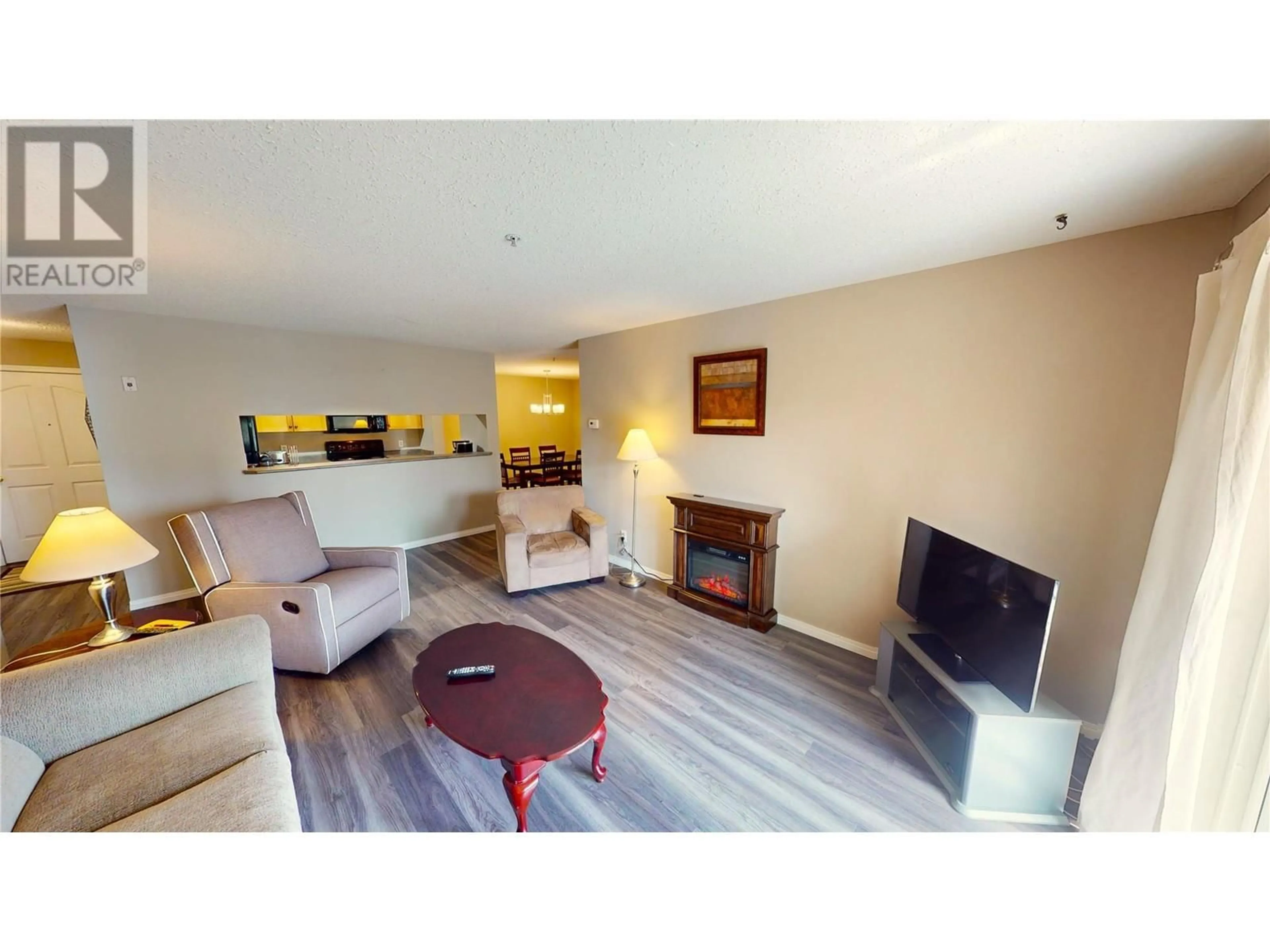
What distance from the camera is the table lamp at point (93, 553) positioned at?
1.33m

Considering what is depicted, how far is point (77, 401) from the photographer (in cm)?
374

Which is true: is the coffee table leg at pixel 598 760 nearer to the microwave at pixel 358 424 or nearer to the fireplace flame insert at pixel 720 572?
the fireplace flame insert at pixel 720 572

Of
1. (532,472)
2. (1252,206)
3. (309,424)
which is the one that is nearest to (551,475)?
(532,472)

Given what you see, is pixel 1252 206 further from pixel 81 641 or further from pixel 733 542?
pixel 81 641

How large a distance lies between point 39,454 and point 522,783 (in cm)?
601

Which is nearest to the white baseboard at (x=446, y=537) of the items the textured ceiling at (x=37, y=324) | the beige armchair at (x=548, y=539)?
the beige armchair at (x=548, y=539)

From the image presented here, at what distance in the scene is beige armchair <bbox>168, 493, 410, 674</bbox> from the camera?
78.3 inches

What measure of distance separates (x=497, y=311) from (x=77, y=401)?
183 inches

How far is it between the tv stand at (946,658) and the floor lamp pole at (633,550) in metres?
1.97

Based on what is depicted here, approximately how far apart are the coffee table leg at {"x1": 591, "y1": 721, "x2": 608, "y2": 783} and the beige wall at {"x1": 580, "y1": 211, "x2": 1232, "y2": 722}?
1.68m

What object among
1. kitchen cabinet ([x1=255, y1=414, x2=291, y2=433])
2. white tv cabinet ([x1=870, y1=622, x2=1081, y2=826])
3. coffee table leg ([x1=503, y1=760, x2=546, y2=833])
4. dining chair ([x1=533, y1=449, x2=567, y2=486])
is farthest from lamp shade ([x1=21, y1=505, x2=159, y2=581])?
dining chair ([x1=533, y1=449, x2=567, y2=486])

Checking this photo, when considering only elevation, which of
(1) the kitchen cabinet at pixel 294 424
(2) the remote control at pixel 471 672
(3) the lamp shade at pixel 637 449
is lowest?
(2) the remote control at pixel 471 672
